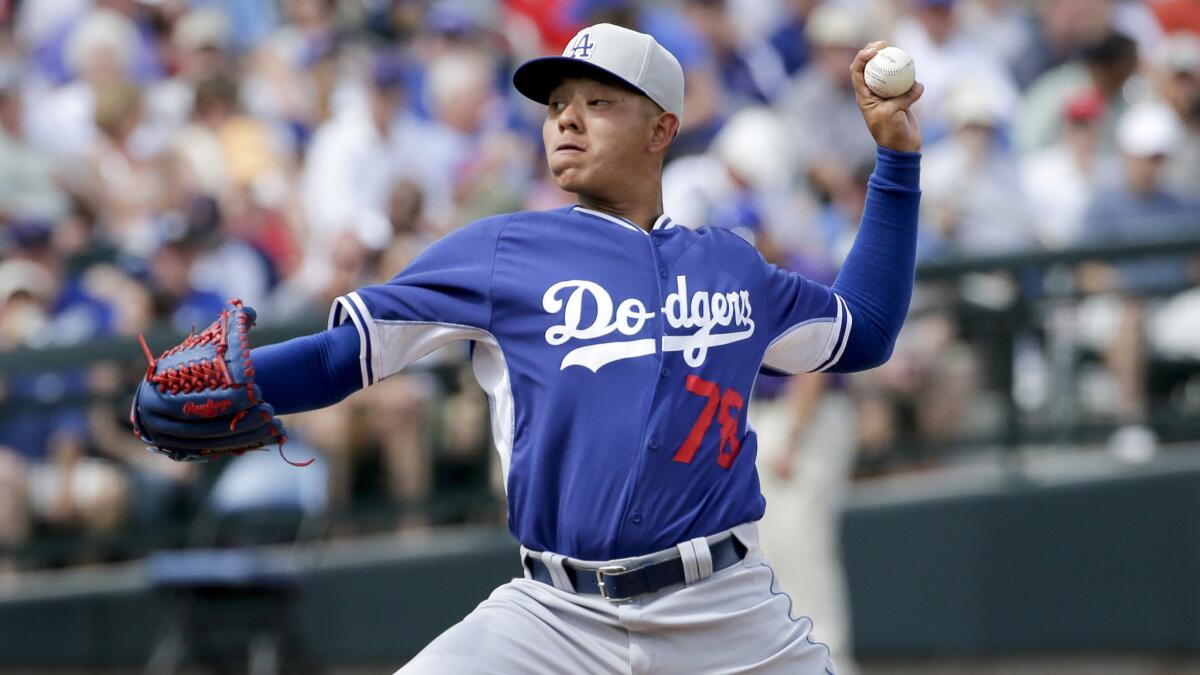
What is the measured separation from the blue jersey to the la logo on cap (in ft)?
1.07

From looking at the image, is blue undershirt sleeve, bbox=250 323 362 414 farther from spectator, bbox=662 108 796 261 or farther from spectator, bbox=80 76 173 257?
spectator, bbox=80 76 173 257

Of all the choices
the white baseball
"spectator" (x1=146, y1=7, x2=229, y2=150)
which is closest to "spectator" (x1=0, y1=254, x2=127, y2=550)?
"spectator" (x1=146, y1=7, x2=229, y2=150)

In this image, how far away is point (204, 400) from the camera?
3.45m

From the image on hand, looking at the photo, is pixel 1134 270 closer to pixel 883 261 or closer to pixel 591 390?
pixel 883 261

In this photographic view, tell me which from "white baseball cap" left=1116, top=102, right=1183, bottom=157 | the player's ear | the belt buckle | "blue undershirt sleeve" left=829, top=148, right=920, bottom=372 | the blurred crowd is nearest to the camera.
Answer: the belt buckle

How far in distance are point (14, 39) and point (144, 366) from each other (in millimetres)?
3118

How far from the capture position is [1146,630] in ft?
26.9

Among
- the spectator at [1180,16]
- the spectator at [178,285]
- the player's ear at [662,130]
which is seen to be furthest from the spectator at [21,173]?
the spectator at [1180,16]

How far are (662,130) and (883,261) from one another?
1.89 ft

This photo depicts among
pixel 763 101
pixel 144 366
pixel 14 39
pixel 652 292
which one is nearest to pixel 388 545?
pixel 144 366

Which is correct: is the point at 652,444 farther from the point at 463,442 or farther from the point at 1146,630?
the point at 1146,630

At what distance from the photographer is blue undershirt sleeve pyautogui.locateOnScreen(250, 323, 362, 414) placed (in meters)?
3.54

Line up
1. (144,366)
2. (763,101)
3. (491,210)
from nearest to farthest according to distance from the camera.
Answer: (144,366)
(491,210)
(763,101)

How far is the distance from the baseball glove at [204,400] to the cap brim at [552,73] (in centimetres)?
81
